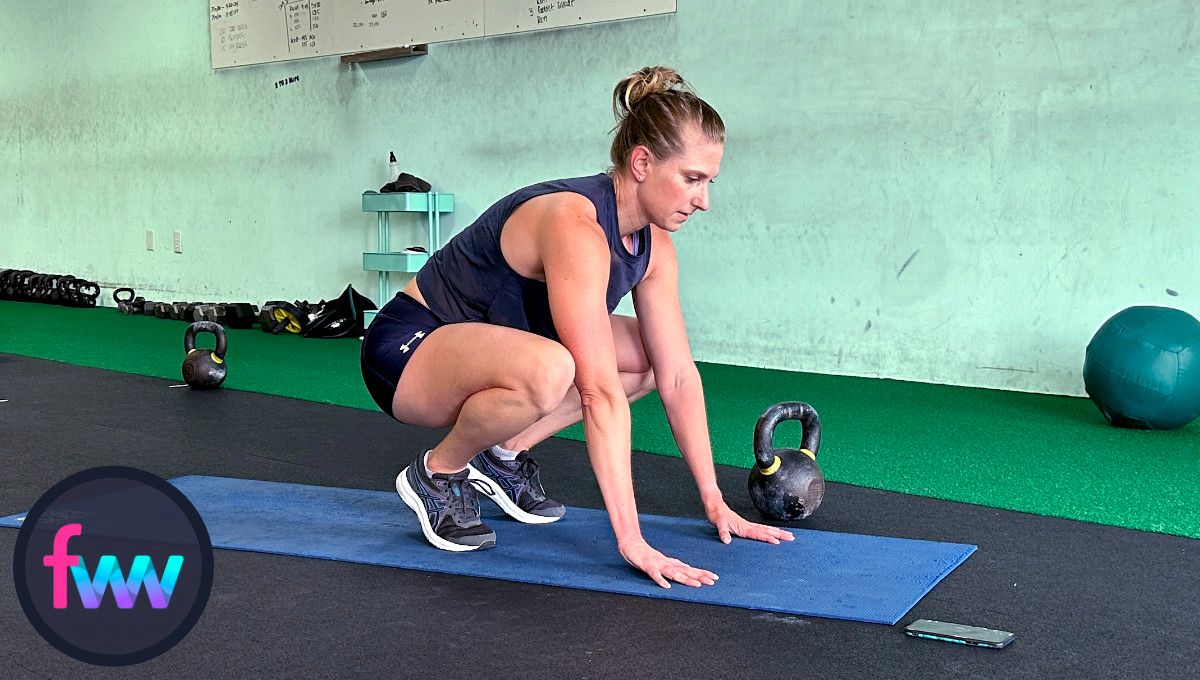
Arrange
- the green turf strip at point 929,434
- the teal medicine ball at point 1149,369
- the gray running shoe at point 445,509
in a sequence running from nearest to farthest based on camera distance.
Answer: the gray running shoe at point 445,509 < the green turf strip at point 929,434 < the teal medicine ball at point 1149,369

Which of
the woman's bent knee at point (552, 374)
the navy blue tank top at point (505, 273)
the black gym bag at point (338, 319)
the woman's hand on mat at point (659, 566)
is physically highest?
the navy blue tank top at point (505, 273)

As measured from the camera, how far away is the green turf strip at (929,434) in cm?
258

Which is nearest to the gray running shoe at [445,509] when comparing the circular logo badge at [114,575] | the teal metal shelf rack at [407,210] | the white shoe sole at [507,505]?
the white shoe sole at [507,505]

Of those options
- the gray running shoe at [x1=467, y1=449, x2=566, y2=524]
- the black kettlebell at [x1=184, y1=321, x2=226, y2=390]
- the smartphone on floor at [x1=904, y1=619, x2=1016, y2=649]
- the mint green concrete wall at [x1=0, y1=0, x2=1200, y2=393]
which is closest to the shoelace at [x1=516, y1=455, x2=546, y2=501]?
the gray running shoe at [x1=467, y1=449, x2=566, y2=524]

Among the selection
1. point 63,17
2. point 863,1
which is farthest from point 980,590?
point 63,17

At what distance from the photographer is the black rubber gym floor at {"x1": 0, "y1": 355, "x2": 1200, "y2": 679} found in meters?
1.49

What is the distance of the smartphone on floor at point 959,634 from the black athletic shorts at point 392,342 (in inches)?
39.1

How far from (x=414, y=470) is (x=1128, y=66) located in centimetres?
308

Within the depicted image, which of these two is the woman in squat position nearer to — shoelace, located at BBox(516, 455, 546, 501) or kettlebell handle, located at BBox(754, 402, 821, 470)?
shoelace, located at BBox(516, 455, 546, 501)

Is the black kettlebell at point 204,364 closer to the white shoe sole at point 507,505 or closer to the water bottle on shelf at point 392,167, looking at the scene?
the white shoe sole at point 507,505

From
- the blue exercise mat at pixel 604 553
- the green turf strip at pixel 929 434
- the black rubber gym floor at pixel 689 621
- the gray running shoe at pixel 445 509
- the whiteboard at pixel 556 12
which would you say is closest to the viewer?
the black rubber gym floor at pixel 689 621

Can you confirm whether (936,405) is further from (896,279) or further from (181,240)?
(181,240)

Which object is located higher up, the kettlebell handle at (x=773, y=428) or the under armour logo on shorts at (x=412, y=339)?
the under armour logo on shorts at (x=412, y=339)

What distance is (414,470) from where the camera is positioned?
2109 millimetres
